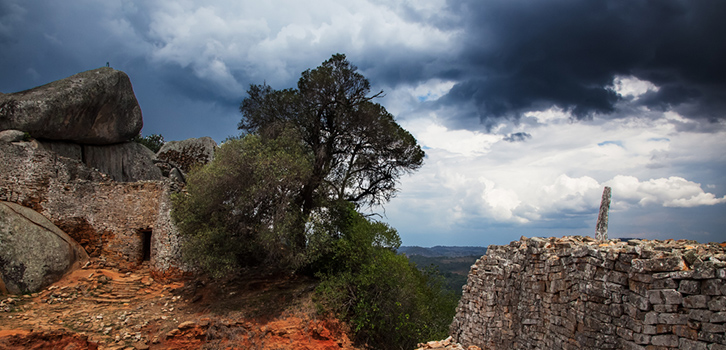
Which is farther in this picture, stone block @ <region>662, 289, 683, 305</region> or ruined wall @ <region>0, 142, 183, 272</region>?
ruined wall @ <region>0, 142, 183, 272</region>

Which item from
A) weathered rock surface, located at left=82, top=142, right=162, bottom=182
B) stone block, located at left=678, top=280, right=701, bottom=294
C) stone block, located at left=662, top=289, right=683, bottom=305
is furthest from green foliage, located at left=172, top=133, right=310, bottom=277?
stone block, located at left=678, top=280, right=701, bottom=294

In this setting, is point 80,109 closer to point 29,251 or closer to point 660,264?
point 29,251

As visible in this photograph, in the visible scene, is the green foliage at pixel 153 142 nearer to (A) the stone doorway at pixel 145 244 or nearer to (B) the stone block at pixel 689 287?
(A) the stone doorway at pixel 145 244

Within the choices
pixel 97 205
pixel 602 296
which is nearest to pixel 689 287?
pixel 602 296

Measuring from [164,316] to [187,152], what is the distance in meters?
15.8

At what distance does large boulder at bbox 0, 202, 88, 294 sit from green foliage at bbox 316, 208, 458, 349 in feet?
31.7

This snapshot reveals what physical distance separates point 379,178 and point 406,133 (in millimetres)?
2611

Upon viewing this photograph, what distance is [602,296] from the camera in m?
5.48

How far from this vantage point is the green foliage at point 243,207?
47.9 ft

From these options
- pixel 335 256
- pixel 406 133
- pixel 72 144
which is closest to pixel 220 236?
pixel 335 256

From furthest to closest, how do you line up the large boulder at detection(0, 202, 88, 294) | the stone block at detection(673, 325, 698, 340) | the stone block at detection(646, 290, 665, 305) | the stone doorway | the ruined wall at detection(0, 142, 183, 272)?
the stone doorway < the ruined wall at detection(0, 142, 183, 272) < the large boulder at detection(0, 202, 88, 294) < the stone block at detection(646, 290, 665, 305) < the stone block at detection(673, 325, 698, 340)

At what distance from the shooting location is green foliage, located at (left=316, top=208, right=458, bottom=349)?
13758mm

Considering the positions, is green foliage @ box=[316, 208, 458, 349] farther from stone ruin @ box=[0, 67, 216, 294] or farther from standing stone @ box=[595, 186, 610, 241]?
standing stone @ box=[595, 186, 610, 241]

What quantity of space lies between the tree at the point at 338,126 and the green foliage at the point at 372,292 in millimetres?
2856
